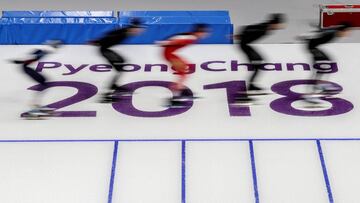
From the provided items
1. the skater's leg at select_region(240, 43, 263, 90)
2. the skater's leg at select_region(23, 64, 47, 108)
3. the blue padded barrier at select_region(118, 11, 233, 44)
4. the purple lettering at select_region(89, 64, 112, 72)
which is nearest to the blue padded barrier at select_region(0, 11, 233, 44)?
the blue padded barrier at select_region(118, 11, 233, 44)

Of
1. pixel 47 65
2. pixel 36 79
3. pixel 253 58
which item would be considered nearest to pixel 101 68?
pixel 47 65

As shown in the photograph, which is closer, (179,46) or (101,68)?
(179,46)

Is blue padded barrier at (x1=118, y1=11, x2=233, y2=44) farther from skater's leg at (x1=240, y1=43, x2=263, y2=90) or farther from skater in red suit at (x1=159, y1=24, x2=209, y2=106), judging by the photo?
skater in red suit at (x1=159, y1=24, x2=209, y2=106)

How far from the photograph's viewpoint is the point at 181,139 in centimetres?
850

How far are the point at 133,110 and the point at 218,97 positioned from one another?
4.07 feet

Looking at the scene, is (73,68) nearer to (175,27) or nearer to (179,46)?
(175,27)

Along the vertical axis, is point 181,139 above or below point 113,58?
below

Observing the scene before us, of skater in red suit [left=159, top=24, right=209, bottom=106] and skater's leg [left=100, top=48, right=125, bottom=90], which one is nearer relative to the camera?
skater in red suit [left=159, top=24, right=209, bottom=106]

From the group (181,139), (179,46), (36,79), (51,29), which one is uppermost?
(51,29)

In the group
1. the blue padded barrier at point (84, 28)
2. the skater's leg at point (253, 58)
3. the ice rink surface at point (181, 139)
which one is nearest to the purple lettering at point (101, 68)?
the ice rink surface at point (181, 139)

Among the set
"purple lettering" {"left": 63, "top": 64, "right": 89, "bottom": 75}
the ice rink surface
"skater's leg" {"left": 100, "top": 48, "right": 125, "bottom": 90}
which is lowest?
the ice rink surface

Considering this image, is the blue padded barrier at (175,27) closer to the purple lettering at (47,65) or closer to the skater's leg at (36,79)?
the purple lettering at (47,65)

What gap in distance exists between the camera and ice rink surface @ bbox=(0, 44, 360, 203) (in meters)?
7.47

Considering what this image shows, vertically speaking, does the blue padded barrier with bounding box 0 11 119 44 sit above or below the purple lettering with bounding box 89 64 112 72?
above
